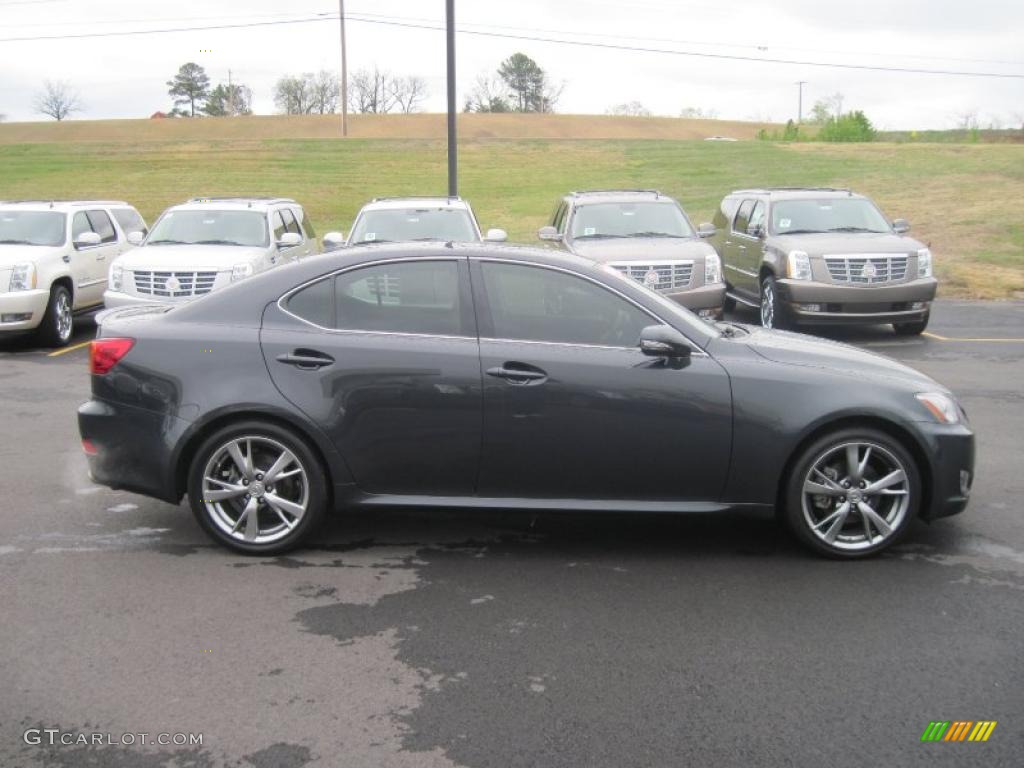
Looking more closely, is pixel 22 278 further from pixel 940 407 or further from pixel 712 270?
pixel 940 407

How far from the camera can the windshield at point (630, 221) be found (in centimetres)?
1394

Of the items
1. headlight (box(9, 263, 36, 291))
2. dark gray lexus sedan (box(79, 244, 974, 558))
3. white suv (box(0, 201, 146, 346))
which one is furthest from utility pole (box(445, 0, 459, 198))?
dark gray lexus sedan (box(79, 244, 974, 558))

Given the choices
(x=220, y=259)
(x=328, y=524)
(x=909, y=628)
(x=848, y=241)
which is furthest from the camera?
(x=848, y=241)

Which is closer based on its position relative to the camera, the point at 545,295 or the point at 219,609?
the point at 219,609

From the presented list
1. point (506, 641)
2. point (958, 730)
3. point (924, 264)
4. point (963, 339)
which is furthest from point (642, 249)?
point (958, 730)

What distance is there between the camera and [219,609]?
15.8 ft

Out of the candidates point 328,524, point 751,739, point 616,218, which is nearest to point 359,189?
point 616,218

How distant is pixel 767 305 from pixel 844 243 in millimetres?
1251

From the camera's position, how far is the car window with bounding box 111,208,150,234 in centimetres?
1578

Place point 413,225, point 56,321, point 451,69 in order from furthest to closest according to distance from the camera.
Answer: point 451,69 < point 413,225 < point 56,321

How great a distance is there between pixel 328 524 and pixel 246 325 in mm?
1302

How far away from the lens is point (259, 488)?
5480 millimetres

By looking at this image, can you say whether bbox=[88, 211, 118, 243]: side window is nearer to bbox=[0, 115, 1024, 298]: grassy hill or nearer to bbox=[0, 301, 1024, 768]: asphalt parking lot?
bbox=[0, 301, 1024, 768]: asphalt parking lot

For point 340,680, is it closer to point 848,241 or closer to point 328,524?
point 328,524
